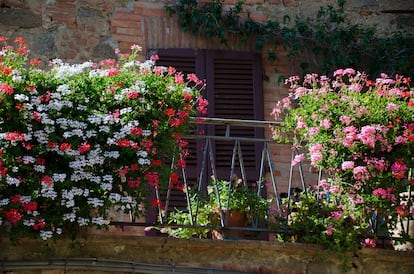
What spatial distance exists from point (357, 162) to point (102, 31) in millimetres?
2923

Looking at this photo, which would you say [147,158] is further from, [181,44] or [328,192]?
[181,44]

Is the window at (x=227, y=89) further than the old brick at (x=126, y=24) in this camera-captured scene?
No

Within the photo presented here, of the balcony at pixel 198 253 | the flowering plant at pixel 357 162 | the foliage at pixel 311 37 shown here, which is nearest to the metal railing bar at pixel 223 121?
the balcony at pixel 198 253

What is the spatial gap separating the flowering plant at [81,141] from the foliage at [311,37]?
2.15 m

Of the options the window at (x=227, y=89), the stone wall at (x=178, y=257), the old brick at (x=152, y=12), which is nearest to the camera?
the stone wall at (x=178, y=257)

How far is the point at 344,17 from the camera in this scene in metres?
9.99

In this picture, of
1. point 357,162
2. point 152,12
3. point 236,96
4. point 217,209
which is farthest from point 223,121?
point 152,12

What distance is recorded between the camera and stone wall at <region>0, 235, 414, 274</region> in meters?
7.06

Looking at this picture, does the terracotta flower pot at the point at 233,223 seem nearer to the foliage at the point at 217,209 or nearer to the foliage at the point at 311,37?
the foliage at the point at 217,209

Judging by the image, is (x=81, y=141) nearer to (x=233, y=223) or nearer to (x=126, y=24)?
(x=233, y=223)

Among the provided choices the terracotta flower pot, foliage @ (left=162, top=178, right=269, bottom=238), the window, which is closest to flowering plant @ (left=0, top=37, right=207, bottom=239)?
foliage @ (left=162, top=178, right=269, bottom=238)

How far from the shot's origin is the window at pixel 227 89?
364 inches

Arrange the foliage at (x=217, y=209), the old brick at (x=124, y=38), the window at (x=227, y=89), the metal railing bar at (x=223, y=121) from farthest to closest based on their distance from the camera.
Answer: the old brick at (x=124, y=38)
the window at (x=227, y=89)
the foliage at (x=217, y=209)
the metal railing bar at (x=223, y=121)

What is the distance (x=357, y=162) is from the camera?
25.1 ft
